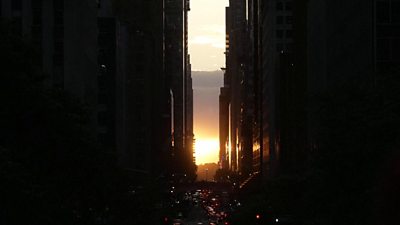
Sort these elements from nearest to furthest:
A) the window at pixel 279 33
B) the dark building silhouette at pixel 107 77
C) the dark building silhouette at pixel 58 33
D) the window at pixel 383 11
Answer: the window at pixel 383 11, the dark building silhouette at pixel 58 33, the dark building silhouette at pixel 107 77, the window at pixel 279 33

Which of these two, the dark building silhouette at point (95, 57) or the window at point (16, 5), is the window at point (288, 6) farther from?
the window at point (16, 5)

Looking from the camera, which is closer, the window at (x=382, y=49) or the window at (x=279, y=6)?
the window at (x=382, y=49)

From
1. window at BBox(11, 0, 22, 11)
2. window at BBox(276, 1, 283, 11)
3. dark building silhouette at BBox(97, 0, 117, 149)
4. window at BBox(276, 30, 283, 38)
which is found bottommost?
dark building silhouette at BBox(97, 0, 117, 149)

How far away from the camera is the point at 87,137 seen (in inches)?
2020

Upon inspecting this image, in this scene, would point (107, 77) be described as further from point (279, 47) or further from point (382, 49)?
point (382, 49)

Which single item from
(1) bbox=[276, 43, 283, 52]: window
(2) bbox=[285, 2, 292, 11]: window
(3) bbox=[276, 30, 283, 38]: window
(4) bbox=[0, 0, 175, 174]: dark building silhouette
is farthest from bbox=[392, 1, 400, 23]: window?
(2) bbox=[285, 2, 292, 11]: window

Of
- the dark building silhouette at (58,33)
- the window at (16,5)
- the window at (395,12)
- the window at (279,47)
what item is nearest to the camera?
the window at (395,12)

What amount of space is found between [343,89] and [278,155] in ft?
384

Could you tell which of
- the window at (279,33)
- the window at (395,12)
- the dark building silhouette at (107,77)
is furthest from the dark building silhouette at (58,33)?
the window at (279,33)

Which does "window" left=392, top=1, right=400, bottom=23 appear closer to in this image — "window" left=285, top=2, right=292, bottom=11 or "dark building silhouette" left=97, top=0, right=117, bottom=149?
"dark building silhouette" left=97, top=0, right=117, bottom=149

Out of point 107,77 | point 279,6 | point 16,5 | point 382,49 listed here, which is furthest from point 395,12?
point 279,6

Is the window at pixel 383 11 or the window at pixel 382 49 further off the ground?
the window at pixel 383 11

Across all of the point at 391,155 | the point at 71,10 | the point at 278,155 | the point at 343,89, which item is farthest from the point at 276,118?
the point at 391,155

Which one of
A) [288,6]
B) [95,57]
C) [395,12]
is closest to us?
[395,12]
